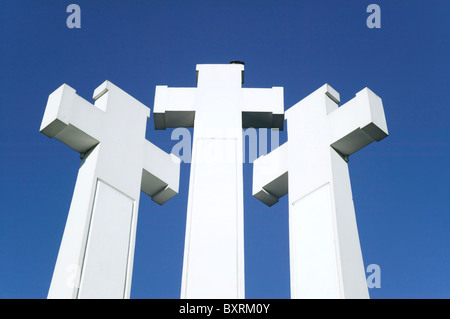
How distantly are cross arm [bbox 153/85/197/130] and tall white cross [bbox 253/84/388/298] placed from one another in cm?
97

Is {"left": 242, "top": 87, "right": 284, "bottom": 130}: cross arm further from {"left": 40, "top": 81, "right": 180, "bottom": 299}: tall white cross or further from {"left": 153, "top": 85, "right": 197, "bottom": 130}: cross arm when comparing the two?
{"left": 40, "top": 81, "right": 180, "bottom": 299}: tall white cross

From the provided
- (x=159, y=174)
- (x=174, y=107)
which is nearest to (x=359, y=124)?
(x=174, y=107)

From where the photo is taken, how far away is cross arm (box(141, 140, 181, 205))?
19.4ft

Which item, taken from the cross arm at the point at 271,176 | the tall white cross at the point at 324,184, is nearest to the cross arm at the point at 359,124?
the tall white cross at the point at 324,184

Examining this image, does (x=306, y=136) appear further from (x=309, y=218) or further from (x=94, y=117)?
(x=94, y=117)

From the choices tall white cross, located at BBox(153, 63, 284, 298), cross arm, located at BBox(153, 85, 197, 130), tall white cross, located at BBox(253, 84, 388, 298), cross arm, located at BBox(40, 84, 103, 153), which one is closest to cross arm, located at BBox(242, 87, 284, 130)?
Result: tall white cross, located at BBox(153, 63, 284, 298)

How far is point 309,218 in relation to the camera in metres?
4.93

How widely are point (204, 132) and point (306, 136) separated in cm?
98

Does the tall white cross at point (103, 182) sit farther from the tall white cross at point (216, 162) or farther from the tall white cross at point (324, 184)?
the tall white cross at point (324, 184)

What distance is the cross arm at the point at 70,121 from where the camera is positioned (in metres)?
5.14

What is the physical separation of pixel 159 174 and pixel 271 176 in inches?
45.5

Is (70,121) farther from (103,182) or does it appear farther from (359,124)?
(359,124)

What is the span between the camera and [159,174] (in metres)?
6.02
